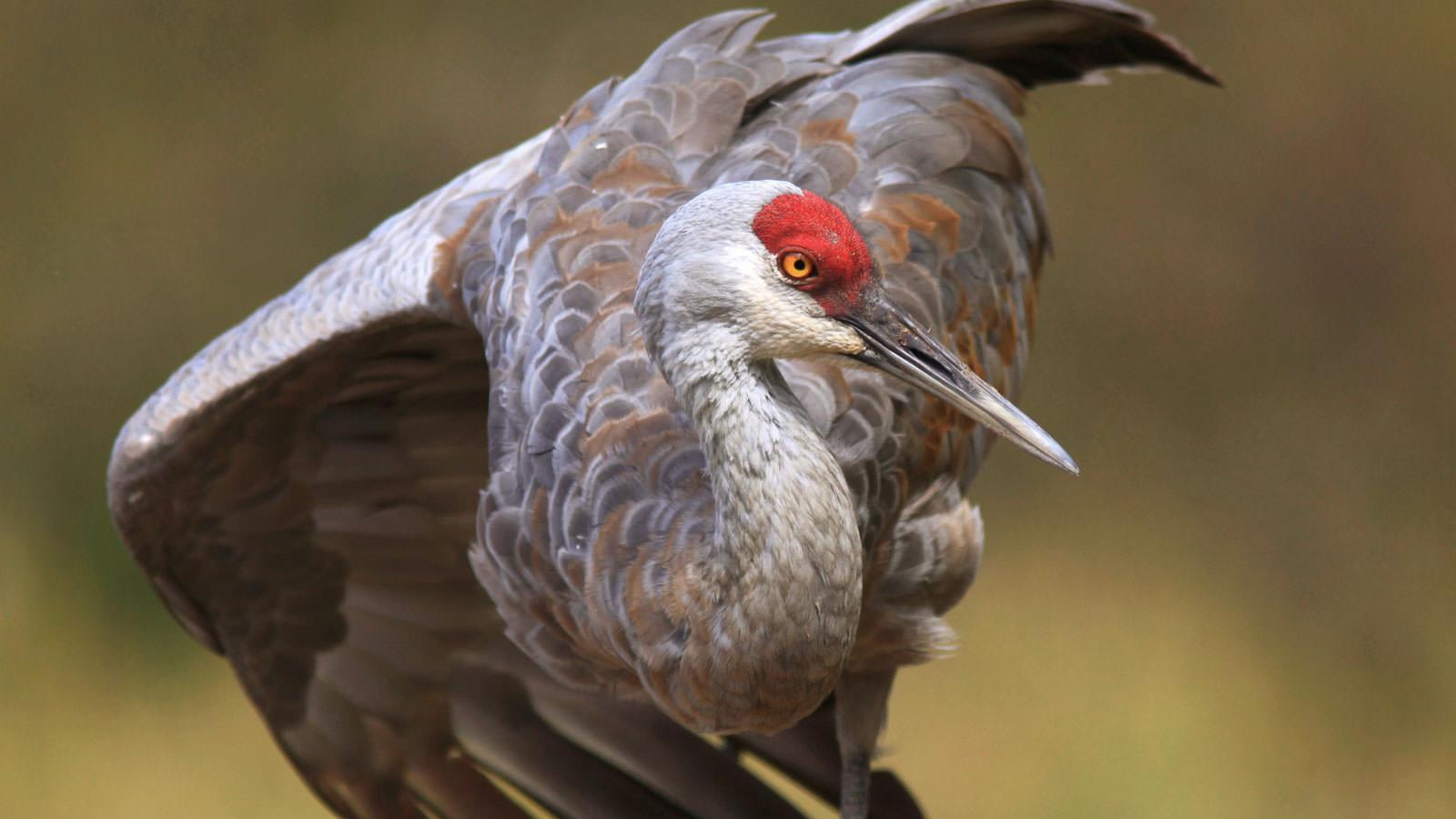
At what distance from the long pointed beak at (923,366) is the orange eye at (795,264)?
0.06 m

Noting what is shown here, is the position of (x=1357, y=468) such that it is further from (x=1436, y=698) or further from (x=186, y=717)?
(x=186, y=717)

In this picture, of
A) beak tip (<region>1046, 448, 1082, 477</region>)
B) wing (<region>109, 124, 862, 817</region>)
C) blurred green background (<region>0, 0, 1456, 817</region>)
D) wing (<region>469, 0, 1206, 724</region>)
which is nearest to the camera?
beak tip (<region>1046, 448, 1082, 477</region>)

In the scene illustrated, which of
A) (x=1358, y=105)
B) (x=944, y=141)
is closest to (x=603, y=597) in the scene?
(x=944, y=141)

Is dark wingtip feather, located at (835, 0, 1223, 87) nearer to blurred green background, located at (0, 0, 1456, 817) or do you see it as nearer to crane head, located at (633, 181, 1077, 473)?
crane head, located at (633, 181, 1077, 473)

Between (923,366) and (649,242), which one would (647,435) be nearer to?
(649,242)

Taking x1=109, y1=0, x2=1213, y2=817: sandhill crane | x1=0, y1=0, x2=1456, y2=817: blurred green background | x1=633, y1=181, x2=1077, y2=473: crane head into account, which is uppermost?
x1=633, y1=181, x2=1077, y2=473: crane head

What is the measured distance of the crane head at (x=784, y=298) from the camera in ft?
6.26

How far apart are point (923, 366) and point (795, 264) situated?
16cm

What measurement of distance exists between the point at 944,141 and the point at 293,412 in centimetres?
100

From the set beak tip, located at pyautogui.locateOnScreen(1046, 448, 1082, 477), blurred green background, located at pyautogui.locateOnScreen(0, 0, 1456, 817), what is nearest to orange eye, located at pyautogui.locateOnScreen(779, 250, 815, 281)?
beak tip, located at pyautogui.locateOnScreen(1046, 448, 1082, 477)

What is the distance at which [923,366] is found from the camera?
1.95m

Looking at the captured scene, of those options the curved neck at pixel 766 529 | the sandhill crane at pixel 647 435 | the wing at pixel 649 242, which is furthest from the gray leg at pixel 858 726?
the curved neck at pixel 766 529

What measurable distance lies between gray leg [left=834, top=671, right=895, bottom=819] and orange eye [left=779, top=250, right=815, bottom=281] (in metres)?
0.86

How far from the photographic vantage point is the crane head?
1907 mm
